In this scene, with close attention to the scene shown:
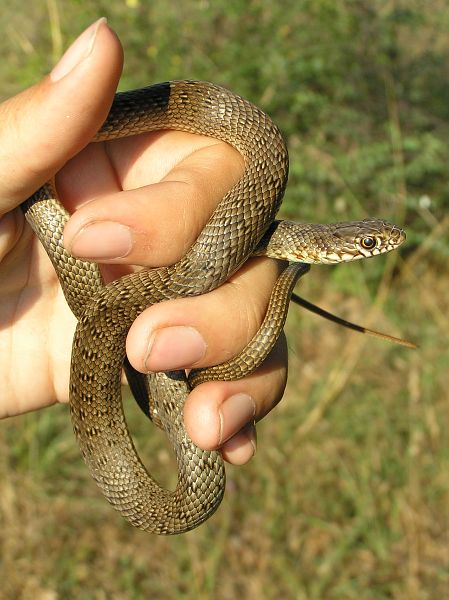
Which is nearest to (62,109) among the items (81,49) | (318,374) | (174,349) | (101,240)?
(81,49)

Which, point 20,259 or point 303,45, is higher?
point 20,259

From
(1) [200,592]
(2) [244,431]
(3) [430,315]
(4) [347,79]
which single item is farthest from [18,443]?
(4) [347,79]

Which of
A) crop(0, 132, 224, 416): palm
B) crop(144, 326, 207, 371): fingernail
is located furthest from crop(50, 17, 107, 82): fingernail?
crop(144, 326, 207, 371): fingernail

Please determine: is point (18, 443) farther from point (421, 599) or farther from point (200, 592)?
point (421, 599)

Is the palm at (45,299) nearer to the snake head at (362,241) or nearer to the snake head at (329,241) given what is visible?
the snake head at (329,241)

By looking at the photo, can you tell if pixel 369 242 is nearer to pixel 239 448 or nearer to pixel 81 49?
pixel 239 448

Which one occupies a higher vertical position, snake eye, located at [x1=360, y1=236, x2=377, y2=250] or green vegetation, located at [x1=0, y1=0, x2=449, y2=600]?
snake eye, located at [x1=360, y1=236, x2=377, y2=250]

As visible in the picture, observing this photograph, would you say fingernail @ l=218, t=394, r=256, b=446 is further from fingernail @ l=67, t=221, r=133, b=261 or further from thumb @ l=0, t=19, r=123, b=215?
thumb @ l=0, t=19, r=123, b=215

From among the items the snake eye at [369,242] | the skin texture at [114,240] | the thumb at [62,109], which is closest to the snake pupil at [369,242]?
the snake eye at [369,242]
